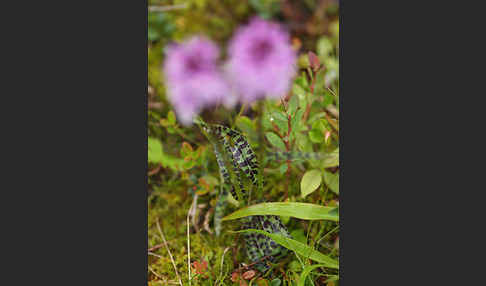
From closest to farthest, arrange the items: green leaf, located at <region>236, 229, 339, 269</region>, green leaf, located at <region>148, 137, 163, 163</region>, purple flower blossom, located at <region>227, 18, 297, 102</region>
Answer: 1. purple flower blossom, located at <region>227, 18, 297, 102</region>
2. green leaf, located at <region>236, 229, 339, 269</region>
3. green leaf, located at <region>148, 137, 163, 163</region>

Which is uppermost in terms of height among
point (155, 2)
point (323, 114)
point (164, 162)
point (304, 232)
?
point (155, 2)

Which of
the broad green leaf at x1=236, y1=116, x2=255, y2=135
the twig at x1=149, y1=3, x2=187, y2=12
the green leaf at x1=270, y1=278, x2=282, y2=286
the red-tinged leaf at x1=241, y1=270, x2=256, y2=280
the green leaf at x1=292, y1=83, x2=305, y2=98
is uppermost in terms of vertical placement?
the twig at x1=149, y1=3, x2=187, y2=12

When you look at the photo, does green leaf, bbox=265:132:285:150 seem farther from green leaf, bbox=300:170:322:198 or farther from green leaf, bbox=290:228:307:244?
green leaf, bbox=290:228:307:244

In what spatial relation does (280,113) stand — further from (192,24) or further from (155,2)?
(155,2)

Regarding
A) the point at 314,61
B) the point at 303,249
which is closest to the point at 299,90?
the point at 314,61

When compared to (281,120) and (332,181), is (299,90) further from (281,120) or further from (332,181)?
(332,181)

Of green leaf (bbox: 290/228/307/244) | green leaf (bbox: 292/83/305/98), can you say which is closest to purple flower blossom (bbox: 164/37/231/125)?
green leaf (bbox: 292/83/305/98)

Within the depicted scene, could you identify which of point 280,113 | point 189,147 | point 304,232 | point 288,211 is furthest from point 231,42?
point 304,232
